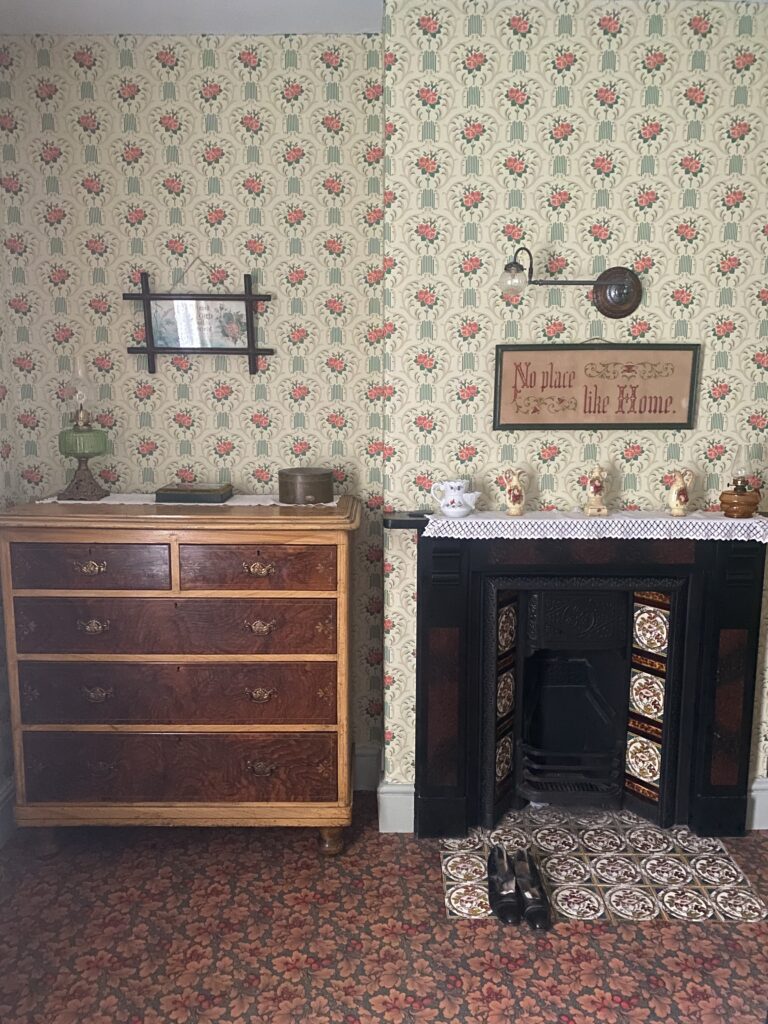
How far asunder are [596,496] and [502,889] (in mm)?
1317

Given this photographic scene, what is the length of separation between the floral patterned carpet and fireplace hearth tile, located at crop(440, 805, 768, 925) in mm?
54

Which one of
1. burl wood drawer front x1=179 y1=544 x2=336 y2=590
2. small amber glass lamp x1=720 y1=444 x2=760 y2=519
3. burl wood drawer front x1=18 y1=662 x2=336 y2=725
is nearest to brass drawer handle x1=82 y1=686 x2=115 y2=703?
burl wood drawer front x1=18 y1=662 x2=336 y2=725

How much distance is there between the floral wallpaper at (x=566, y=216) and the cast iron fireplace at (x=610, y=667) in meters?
0.21

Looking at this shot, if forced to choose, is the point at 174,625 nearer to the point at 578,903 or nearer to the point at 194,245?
the point at 194,245

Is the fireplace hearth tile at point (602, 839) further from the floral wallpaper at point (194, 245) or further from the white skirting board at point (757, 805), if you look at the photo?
the floral wallpaper at point (194, 245)

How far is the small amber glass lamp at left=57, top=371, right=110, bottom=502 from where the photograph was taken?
276 centimetres

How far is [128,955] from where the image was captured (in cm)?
219

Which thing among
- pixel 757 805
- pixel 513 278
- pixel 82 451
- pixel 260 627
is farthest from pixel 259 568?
pixel 757 805

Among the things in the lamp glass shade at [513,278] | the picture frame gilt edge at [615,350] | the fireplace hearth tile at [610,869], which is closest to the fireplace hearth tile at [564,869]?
the fireplace hearth tile at [610,869]

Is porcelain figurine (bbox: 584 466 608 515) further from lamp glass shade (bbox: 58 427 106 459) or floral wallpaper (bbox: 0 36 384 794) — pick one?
lamp glass shade (bbox: 58 427 106 459)

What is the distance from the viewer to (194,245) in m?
2.87

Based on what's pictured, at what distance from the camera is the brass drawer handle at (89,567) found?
2.49m

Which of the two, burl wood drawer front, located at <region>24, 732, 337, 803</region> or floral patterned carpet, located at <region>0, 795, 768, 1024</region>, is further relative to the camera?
burl wood drawer front, located at <region>24, 732, 337, 803</region>

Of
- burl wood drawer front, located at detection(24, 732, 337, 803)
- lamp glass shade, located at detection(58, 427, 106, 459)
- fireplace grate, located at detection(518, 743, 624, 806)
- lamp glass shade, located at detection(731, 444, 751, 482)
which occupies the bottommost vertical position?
fireplace grate, located at detection(518, 743, 624, 806)
